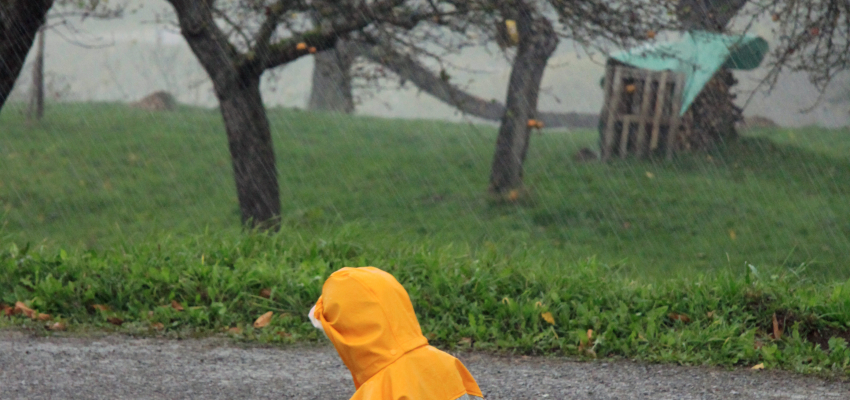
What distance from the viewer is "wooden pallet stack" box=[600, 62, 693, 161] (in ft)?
47.2

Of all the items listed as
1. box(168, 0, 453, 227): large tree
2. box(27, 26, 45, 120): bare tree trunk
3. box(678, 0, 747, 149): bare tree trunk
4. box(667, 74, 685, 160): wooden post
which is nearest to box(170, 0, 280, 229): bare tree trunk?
box(168, 0, 453, 227): large tree

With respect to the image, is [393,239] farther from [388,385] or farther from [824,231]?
[824,231]

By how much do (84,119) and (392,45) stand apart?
11872 millimetres

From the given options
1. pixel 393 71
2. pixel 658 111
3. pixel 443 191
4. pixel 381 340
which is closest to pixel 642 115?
pixel 658 111

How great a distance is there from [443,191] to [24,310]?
26.6 feet

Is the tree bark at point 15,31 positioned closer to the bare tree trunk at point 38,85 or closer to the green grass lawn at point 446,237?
the green grass lawn at point 446,237

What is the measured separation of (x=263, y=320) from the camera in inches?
208

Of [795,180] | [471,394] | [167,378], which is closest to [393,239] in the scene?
[167,378]

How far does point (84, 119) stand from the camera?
17.3 m

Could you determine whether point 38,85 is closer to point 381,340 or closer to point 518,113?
point 518,113

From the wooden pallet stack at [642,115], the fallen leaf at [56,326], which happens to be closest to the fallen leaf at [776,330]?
the fallen leaf at [56,326]

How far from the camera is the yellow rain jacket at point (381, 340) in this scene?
2631 millimetres

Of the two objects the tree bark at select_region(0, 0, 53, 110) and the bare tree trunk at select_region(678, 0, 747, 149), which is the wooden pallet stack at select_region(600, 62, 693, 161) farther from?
the tree bark at select_region(0, 0, 53, 110)

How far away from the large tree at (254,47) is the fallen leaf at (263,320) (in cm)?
255
